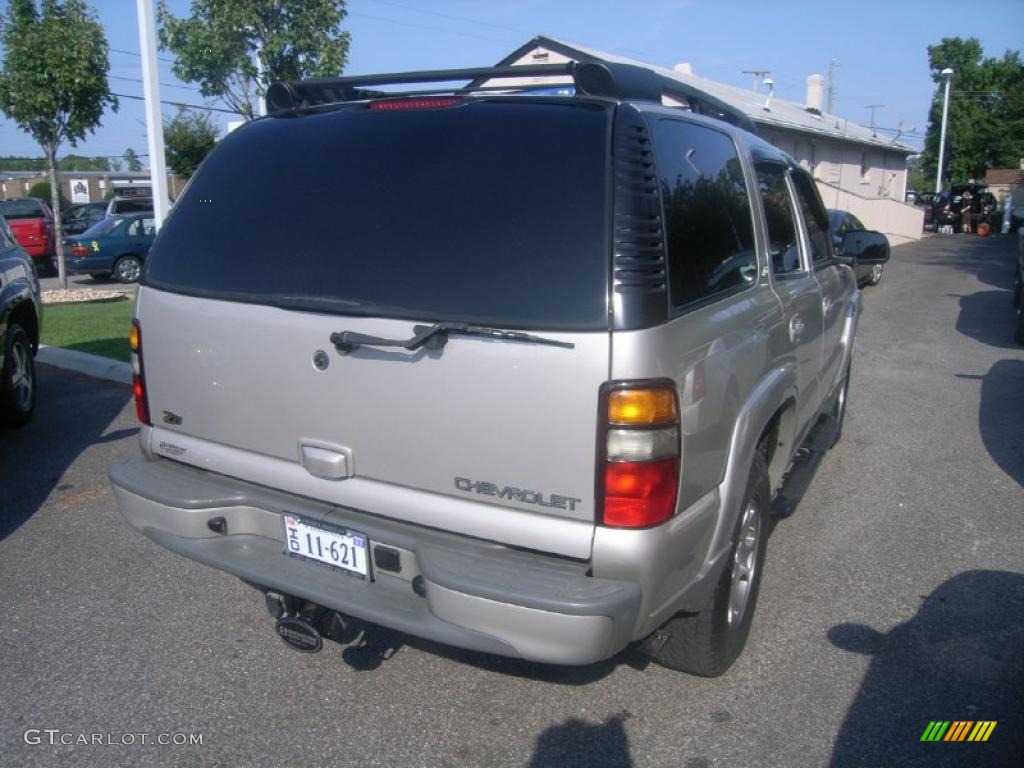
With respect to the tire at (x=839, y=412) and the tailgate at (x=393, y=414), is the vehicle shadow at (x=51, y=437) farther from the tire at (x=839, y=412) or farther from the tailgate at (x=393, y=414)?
the tire at (x=839, y=412)

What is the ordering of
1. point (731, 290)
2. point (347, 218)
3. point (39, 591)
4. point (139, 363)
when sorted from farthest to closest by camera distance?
point (39, 591) < point (139, 363) < point (731, 290) < point (347, 218)

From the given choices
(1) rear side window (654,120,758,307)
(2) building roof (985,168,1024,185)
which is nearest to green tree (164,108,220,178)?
(1) rear side window (654,120,758,307)

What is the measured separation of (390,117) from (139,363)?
1316 millimetres

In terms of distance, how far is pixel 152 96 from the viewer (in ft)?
33.8

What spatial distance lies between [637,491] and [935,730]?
1.55 metres

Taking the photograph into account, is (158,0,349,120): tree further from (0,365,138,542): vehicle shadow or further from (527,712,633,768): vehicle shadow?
(527,712,633,768): vehicle shadow

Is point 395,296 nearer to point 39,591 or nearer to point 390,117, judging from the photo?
point 390,117

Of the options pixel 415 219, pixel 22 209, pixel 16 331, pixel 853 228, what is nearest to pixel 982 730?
pixel 415 219

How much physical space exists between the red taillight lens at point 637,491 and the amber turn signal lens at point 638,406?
0.12m

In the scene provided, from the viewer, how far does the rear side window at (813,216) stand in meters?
4.66

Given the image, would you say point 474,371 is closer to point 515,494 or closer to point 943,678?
point 515,494

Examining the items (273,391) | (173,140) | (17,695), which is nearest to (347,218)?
(273,391)

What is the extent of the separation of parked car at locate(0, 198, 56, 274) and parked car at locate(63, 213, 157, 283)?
2208 millimetres

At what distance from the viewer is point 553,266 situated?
8.21 feet
